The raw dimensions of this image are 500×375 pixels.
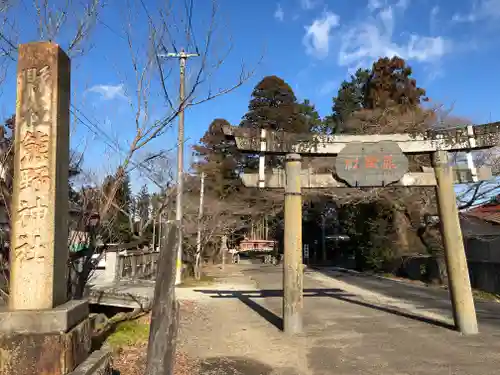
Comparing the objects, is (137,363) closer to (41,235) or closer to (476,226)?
(41,235)

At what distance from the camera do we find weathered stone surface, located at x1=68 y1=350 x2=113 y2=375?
11.4ft

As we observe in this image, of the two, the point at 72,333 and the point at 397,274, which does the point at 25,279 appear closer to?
the point at 72,333

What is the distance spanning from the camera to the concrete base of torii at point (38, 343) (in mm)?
3338

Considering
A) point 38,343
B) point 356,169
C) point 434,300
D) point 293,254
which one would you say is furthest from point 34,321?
point 434,300

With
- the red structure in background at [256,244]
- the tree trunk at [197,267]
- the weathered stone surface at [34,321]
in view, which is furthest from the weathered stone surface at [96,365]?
the red structure in background at [256,244]

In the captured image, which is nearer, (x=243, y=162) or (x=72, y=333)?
(x=72, y=333)

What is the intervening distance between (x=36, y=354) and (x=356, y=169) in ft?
23.6

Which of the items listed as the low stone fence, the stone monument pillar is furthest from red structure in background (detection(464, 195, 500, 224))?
the stone monument pillar

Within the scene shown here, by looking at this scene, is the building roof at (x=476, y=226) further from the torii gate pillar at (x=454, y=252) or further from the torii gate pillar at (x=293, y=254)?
the torii gate pillar at (x=293, y=254)

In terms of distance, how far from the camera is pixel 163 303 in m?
2.54

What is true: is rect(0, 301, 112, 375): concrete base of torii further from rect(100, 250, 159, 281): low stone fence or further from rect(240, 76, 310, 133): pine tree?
rect(240, 76, 310, 133): pine tree

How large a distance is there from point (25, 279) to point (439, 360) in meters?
5.81

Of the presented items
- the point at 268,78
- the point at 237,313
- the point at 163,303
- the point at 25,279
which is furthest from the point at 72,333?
the point at 268,78

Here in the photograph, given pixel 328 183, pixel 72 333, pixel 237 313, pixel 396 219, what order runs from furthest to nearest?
pixel 396 219, pixel 237 313, pixel 328 183, pixel 72 333
